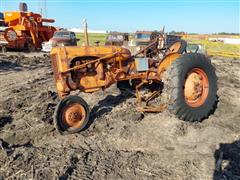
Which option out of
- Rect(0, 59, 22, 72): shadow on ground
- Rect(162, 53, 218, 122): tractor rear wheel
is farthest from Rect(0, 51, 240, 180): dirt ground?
Rect(0, 59, 22, 72): shadow on ground

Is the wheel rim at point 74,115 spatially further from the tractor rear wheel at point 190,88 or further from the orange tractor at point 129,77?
the tractor rear wheel at point 190,88

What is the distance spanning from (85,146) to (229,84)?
6833 millimetres

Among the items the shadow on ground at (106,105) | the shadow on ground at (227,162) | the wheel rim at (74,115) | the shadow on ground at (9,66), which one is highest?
the shadow on ground at (9,66)

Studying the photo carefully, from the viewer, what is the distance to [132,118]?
6.02 meters

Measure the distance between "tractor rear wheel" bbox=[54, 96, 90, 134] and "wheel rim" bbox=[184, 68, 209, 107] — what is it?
2.11m

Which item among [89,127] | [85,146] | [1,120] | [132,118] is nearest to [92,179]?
[85,146]

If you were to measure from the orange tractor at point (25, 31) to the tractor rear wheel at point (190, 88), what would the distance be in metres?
16.2

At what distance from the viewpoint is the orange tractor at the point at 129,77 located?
5418mm

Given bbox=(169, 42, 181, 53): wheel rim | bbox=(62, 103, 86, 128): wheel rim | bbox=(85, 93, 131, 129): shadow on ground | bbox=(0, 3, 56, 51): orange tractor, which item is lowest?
bbox=(85, 93, 131, 129): shadow on ground

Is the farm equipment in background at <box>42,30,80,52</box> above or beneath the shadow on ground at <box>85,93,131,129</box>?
above

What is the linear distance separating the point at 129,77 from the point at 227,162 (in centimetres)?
273

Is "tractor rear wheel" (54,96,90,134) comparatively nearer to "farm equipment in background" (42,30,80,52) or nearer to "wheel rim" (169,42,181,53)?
"wheel rim" (169,42,181,53)

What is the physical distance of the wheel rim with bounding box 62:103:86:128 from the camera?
17.5ft

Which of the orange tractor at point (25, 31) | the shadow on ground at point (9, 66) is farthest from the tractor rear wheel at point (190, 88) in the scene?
the orange tractor at point (25, 31)
